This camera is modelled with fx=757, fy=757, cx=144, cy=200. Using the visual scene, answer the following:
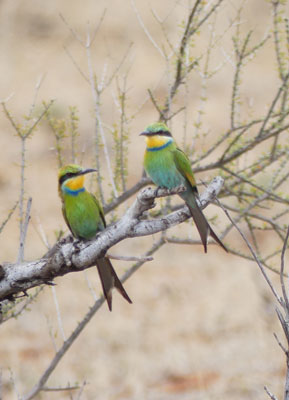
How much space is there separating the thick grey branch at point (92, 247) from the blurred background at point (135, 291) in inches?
106

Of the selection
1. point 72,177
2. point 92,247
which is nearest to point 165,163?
point 72,177

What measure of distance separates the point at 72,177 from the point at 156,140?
390 millimetres

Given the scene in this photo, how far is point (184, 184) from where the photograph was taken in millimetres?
3072

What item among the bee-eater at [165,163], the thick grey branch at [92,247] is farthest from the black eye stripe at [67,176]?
the thick grey branch at [92,247]

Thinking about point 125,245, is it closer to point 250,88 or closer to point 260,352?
point 260,352

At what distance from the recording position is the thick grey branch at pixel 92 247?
2.38 m

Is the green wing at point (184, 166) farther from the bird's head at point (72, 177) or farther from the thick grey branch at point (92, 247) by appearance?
the thick grey branch at point (92, 247)

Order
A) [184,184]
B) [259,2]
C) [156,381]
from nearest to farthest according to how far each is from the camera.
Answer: [184,184] → [156,381] → [259,2]

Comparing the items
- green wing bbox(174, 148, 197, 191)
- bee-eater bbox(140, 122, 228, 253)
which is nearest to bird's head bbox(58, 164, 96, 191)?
bee-eater bbox(140, 122, 228, 253)

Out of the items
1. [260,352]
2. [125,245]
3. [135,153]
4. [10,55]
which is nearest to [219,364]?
[260,352]

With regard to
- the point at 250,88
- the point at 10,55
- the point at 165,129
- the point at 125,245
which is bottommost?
the point at 165,129

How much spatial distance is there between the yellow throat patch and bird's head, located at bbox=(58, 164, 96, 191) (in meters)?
0.30

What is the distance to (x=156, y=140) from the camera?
320cm

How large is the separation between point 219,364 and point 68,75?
4.93 metres
